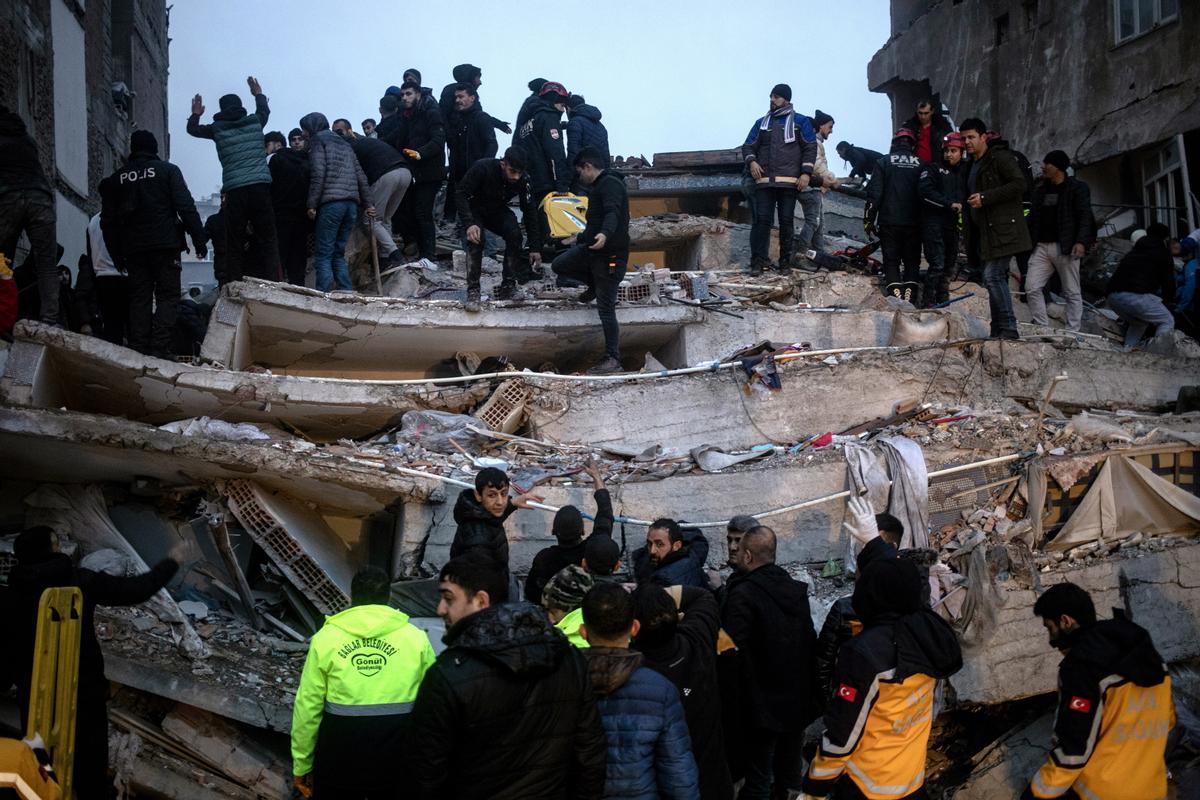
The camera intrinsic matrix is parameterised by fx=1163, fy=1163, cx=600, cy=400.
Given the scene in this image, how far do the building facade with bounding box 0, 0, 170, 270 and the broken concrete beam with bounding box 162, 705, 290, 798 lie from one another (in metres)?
6.98

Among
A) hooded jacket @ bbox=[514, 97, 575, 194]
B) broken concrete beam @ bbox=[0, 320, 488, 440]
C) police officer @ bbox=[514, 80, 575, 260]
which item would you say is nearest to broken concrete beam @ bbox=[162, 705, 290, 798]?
broken concrete beam @ bbox=[0, 320, 488, 440]

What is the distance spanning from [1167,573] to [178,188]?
804 centimetres

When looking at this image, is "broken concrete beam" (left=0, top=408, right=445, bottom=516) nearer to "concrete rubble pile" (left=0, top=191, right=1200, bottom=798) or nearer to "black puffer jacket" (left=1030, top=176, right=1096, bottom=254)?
"concrete rubble pile" (left=0, top=191, right=1200, bottom=798)

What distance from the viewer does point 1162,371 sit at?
35.0 ft

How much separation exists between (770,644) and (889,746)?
2.36 ft

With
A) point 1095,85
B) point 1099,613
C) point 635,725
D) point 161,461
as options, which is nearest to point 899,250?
point 1099,613

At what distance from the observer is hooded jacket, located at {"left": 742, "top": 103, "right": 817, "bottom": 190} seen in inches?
474

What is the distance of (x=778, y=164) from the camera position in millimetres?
12047

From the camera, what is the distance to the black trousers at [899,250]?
12.1 m

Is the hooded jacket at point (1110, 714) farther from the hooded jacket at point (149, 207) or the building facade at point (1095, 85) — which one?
the building facade at point (1095, 85)

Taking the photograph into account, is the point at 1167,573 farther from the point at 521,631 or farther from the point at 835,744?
the point at 521,631

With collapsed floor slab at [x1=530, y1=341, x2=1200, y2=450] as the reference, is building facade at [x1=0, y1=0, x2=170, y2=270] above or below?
above

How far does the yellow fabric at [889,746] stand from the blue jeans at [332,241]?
7.78m

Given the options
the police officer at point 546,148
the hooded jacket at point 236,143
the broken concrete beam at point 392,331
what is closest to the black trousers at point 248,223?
the hooded jacket at point 236,143
